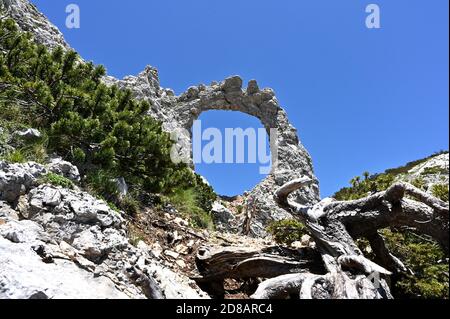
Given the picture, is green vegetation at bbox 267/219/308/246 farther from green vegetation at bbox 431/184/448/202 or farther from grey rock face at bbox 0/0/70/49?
grey rock face at bbox 0/0/70/49

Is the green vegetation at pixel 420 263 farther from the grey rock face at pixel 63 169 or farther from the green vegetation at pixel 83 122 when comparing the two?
the grey rock face at pixel 63 169

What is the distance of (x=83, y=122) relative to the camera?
27.9ft

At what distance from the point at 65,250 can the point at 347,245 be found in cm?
420

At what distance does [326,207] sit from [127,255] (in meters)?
3.48

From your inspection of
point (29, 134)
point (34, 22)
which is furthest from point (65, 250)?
point (34, 22)

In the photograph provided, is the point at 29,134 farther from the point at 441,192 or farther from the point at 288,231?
the point at 441,192

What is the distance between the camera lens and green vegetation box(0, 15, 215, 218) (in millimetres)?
8469

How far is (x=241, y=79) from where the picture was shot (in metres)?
24.8

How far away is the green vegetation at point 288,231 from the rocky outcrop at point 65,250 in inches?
99.8

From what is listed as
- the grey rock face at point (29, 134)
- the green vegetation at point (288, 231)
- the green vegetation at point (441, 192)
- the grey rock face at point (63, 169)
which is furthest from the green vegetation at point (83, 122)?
the green vegetation at point (441, 192)

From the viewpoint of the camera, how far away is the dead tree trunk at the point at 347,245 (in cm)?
490

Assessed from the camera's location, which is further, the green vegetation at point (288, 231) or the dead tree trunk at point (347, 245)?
the green vegetation at point (288, 231)

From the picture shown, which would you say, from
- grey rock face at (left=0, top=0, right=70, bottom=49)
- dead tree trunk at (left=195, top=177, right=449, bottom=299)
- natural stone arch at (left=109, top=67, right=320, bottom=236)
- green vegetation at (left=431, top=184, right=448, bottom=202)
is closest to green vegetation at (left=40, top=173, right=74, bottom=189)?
dead tree trunk at (left=195, top=177, right=449, bottom=299)
